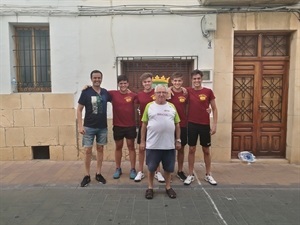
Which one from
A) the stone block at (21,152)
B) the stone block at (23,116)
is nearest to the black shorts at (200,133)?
the stone block at (23,116)

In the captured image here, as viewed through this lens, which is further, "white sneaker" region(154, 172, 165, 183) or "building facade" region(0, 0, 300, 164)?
"building facade" region(0, 0, 300, 164)

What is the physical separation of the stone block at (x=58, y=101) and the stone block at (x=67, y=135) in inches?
18.9

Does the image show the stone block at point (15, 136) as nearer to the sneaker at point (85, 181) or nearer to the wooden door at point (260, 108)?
the sneaker at point (85, 181)

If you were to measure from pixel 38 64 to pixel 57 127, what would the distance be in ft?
5.03

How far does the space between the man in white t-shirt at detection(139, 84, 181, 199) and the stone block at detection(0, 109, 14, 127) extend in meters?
3.60

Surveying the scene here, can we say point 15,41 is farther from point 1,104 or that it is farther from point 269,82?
point 269,82

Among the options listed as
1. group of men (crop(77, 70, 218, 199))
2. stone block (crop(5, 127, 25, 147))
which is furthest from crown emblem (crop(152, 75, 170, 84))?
stone block (crop(5, 127, 25, 147))

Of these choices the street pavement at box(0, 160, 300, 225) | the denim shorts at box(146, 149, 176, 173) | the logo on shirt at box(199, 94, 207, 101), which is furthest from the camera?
the logo on shirt at box(199, 94, 207, 101)

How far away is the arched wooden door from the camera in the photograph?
20.9ft

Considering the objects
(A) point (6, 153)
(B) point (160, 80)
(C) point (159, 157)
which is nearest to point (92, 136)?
(C) point (159, 157)

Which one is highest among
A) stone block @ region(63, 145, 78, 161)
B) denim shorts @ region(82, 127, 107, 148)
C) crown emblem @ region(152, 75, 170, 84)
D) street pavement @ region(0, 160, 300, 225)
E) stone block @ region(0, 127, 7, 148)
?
crown emblem @ region(152, 75, 170, 84)

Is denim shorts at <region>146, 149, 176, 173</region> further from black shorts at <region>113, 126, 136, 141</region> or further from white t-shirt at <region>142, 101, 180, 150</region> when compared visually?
black shorts at <region>113, 126, 136, 141</region>

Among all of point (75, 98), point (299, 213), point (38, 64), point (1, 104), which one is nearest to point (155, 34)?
point (75, 98)

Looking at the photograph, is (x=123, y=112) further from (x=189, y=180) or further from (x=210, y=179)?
(x=210, y=179)
